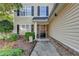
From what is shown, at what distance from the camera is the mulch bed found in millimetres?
4098

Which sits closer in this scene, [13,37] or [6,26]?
[6,26]

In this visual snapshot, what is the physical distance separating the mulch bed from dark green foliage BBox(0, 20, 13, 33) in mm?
312

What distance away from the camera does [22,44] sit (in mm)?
4281

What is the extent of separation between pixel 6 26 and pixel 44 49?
1338mm

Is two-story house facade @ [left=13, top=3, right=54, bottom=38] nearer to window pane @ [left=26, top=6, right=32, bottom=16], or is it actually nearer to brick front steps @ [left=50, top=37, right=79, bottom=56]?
window pane @ [left=26, top=6, right=32, bottom=16]

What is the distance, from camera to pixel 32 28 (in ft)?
A: 14.0

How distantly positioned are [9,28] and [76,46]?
70.7 inches

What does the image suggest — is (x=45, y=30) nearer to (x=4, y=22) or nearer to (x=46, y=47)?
(x=46, y=47)

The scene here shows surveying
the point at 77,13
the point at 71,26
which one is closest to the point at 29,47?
the point at 71,26

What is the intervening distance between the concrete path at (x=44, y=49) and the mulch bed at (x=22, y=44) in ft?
0.55

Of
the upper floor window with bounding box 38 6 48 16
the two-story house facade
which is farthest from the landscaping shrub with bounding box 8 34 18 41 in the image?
the upper floor window with bounding box 38 6 48 16

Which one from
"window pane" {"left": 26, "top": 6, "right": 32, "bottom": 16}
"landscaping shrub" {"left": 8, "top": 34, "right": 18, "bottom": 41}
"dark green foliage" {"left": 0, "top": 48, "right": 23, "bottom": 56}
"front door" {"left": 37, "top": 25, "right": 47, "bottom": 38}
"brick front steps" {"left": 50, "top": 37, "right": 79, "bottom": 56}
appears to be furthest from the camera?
"front door" {"left": 37, "top": 25, "right": 47, "bottom": 38}

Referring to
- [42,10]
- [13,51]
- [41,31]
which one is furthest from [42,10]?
[13,51]

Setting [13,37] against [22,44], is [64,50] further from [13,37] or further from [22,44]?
[13,37]
